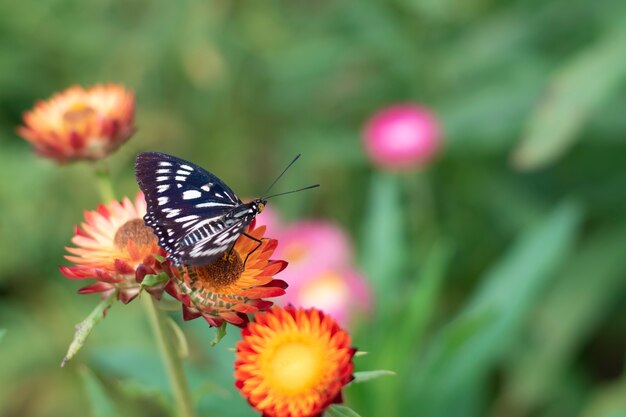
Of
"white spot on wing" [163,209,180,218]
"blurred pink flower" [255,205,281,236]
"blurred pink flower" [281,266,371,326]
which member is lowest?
"white spot on wing" [163,209,180,218]

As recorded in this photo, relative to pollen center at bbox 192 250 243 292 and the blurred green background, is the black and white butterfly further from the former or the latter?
the blurred green background

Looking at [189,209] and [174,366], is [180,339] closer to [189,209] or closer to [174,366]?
[174,366]

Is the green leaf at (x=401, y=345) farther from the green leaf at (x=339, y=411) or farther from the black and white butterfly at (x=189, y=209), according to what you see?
the green leaf at (x=339, y=411)

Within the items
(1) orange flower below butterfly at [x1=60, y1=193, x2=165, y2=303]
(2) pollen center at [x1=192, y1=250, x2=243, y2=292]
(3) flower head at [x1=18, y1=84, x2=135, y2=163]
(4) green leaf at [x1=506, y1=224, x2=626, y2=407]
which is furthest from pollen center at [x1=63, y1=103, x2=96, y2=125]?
(4) green leaf at [x1=506, y1=224, x2=626, y2=407]

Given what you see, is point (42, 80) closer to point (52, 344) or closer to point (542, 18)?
point (52, 344)

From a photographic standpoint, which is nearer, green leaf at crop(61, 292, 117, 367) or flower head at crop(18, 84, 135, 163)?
green leaf at crop(61, 292, 117, 367)

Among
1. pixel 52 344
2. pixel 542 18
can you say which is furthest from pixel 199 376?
pixel 542 18

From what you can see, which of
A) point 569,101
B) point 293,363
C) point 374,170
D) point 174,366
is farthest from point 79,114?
point 374,170

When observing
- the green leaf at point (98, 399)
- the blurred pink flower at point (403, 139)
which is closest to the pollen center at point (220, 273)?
the green leaf at point (98, 399)

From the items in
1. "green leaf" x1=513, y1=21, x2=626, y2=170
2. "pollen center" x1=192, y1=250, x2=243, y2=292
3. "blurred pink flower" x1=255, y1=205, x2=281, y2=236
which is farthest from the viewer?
"blurred pink flower" x1=255, y1=205, x2=281, y2=236
